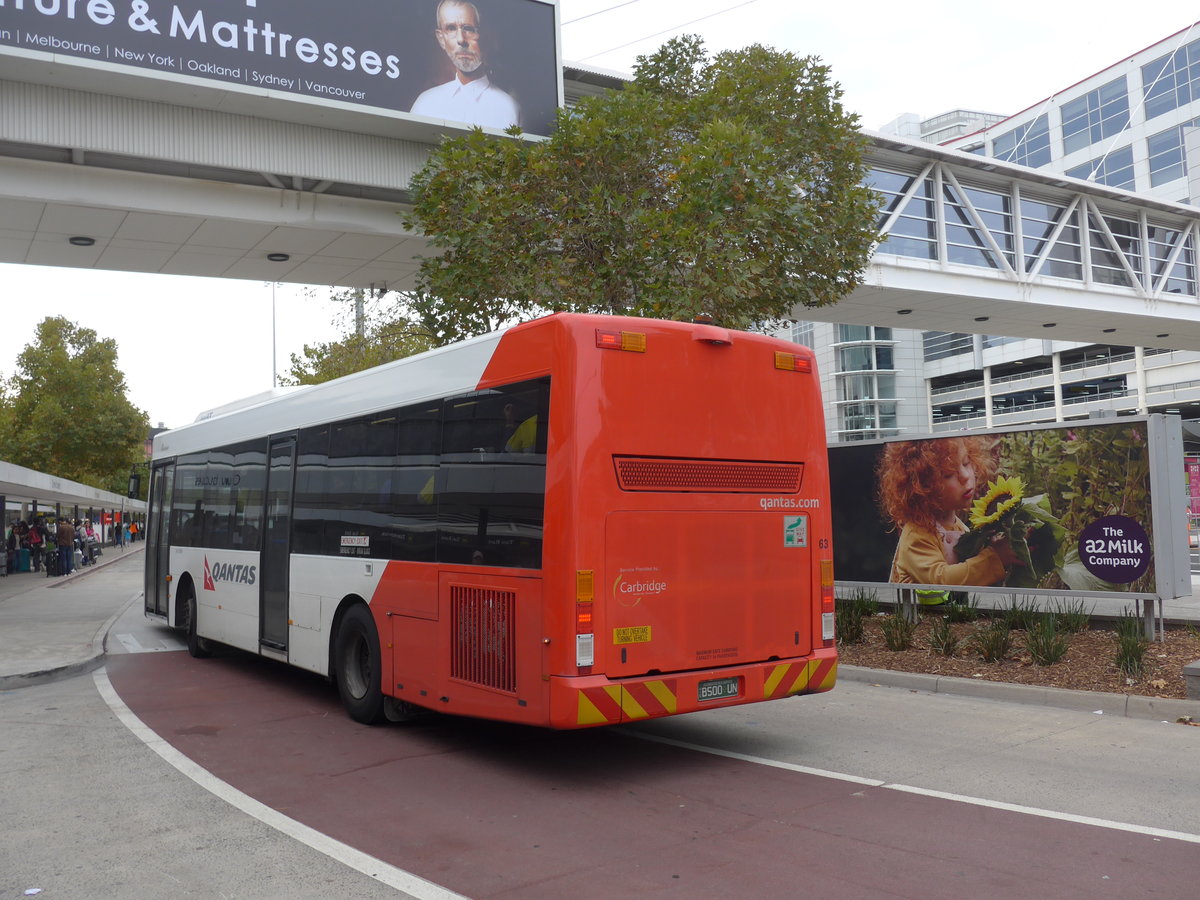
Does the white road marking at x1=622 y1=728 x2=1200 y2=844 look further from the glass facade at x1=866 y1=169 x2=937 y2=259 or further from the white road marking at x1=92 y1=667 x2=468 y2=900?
the glass facade at x1=866 y1=169 x2=937 y2=259

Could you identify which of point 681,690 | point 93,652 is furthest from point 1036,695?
point 93,652

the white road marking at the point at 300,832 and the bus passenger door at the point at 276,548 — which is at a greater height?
the bus passenger door at the point at 276,548

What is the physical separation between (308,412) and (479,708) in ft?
14.7

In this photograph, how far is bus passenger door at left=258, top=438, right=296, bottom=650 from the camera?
10.7m

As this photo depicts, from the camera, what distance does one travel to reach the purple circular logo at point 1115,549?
11.3 m

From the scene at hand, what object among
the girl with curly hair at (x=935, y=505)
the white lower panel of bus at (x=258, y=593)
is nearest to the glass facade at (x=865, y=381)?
the girl with curly hair at (x=935, y=505)

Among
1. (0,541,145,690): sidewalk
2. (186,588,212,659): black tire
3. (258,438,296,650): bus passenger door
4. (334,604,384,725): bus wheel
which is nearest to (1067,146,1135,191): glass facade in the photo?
(0,541,145,690): sidewalk

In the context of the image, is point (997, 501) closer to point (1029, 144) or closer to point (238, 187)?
point (238, 187)

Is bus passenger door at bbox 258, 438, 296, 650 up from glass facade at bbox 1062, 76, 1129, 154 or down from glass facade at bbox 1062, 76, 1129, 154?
down

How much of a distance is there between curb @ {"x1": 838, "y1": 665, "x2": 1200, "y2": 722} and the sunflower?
9.27ft

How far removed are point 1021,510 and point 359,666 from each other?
8209 millimetres

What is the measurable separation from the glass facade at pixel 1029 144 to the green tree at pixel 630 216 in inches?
2484

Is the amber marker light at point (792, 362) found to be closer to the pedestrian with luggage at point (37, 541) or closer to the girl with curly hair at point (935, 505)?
the girl with curly hair at point (935, 505)

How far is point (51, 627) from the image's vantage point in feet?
55.1
